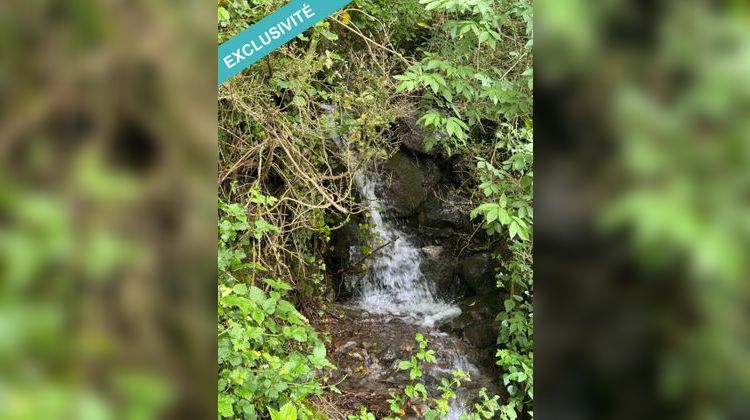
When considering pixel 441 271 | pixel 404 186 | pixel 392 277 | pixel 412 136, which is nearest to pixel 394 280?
pixel 392 277

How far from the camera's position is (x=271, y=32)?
848mm

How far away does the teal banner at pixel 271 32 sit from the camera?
83cm

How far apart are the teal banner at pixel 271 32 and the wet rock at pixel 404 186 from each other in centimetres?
561

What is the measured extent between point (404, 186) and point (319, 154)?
96.3 inches

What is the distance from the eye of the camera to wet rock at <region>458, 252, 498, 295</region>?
6.11 m

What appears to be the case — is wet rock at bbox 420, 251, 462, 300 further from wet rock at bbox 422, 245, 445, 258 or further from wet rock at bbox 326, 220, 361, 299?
wet rock at bbox 326, 220, 361, 299

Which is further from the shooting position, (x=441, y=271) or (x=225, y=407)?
(x=441, y=271)

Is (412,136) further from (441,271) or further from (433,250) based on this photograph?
(441,271)
